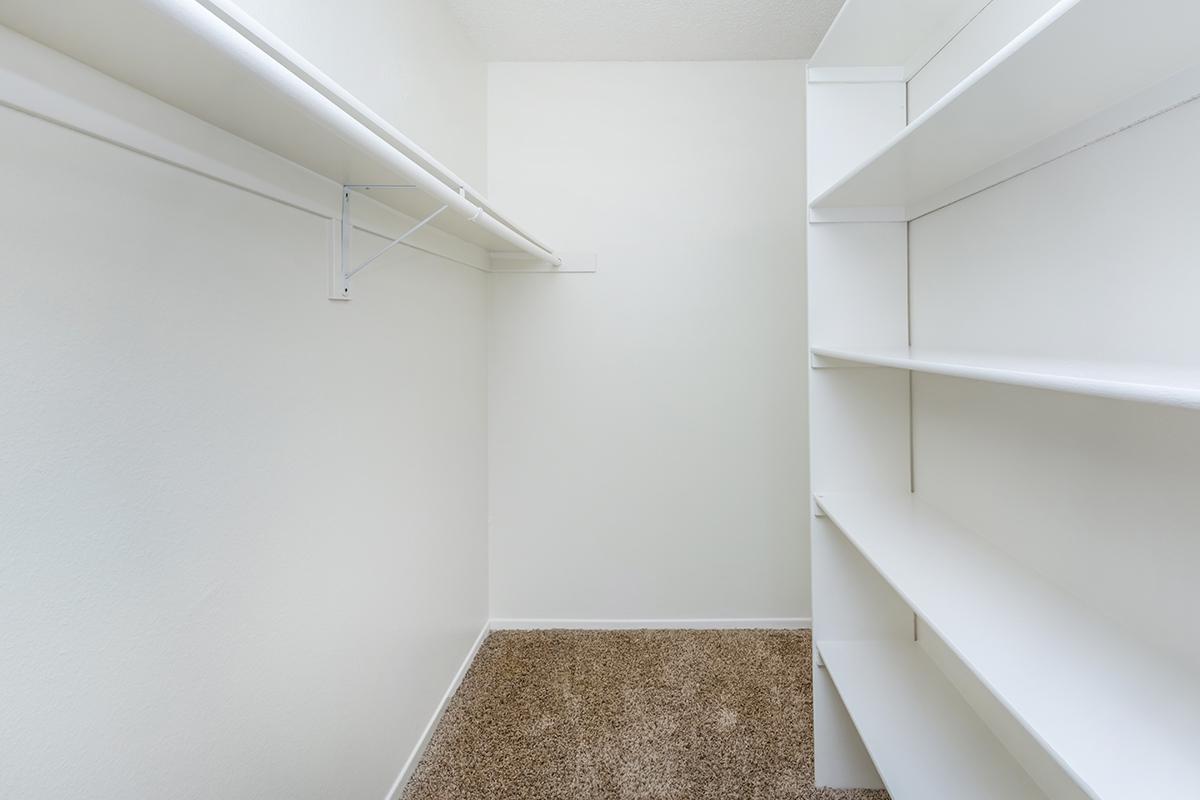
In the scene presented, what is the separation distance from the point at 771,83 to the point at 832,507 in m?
1.83

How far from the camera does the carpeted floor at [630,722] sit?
65.2 inches

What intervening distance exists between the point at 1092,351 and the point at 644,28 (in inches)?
75.5

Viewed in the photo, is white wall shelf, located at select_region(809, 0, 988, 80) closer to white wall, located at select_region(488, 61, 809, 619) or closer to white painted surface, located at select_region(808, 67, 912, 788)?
white painted surface, located at select_region(808, 67, 912, 788)

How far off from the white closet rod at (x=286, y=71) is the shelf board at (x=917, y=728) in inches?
57.0

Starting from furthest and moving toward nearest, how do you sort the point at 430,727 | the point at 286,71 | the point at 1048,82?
the point at 430,727 → the point at 1048,82 → the point at 286,71

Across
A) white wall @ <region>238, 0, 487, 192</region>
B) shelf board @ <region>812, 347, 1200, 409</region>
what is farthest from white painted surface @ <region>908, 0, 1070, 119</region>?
white wall @ <region>238, 0, 487, 192</region>

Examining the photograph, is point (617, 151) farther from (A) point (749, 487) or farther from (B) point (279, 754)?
(B) point (279, 754)

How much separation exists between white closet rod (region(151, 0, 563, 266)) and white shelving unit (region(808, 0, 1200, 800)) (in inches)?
33.1

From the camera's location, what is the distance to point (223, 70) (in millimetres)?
730

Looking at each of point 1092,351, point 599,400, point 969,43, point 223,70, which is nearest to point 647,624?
point 599,400

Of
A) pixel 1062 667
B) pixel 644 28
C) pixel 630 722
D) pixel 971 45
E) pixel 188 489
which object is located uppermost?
pixel 644 28

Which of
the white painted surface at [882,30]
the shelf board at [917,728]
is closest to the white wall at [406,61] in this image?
the white painted surface at [882,30]

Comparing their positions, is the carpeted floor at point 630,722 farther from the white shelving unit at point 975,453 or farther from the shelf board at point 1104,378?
the shelf board at point 1104,378

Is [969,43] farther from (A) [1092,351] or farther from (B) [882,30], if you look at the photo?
(A) [1092,351]
